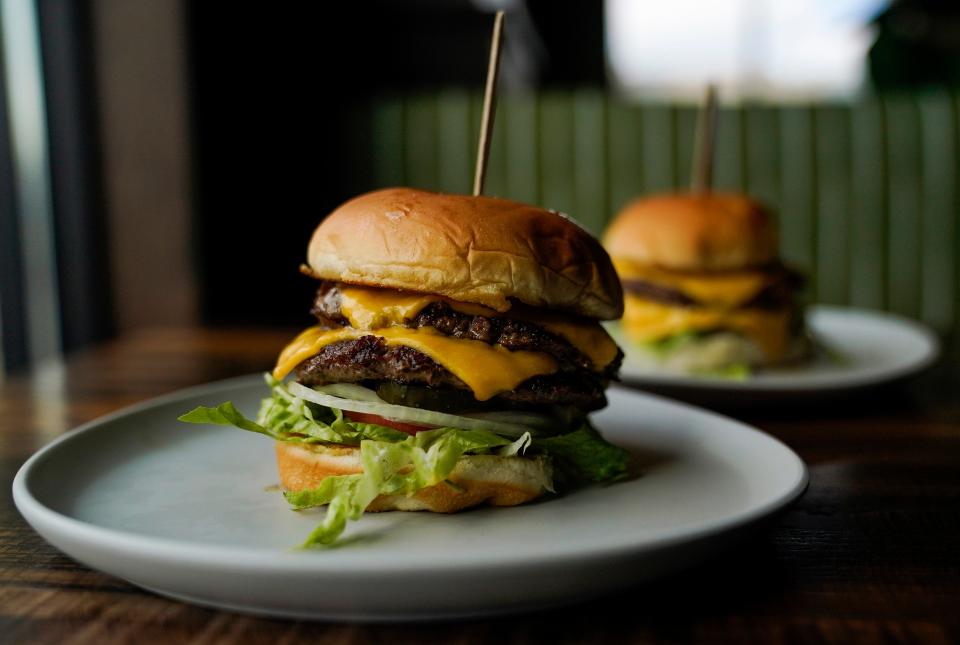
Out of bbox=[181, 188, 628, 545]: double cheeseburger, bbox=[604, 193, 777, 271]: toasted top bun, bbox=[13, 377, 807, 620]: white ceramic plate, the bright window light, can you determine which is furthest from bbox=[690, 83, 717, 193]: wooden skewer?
the bright window light

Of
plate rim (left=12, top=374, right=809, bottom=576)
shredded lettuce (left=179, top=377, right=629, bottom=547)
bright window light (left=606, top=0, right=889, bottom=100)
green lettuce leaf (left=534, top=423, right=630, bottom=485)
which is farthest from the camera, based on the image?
bright window light (left=606, top=0, right=889, bottom=100)

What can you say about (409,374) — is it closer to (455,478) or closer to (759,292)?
(455,478)

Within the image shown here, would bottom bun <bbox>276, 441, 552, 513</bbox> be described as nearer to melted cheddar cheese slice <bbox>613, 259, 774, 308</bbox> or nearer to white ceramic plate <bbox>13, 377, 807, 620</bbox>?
white ceramic plate <bbox>13, 377, 807, 620</bbox>

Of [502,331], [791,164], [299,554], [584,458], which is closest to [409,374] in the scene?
[502,331]

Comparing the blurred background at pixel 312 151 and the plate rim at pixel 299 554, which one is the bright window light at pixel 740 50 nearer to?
the blurred background at pixel 312 151

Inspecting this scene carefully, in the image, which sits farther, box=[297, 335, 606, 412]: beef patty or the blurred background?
the blurred background

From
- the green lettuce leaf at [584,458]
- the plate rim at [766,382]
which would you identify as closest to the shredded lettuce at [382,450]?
the green lettuce leaf at [584,458]

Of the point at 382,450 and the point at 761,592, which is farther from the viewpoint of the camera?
the point at 382,450
